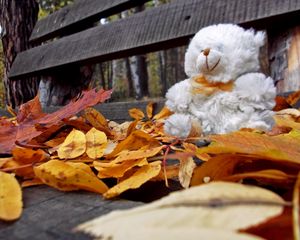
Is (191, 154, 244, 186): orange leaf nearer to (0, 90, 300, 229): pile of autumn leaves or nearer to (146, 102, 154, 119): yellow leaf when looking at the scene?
(0, 90, 300, 229): pile of autumn leaves

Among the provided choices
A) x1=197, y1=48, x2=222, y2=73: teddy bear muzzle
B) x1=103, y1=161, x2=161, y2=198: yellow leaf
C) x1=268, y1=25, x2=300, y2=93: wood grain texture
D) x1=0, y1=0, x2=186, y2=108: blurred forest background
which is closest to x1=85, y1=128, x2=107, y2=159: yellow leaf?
x1=103, y1=161, x2=161, y2=198: yellow leaf

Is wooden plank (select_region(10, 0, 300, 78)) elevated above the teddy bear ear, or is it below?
above

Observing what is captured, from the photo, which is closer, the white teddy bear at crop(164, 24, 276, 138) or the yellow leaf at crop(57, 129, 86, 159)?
the yellow leaf at crop(57, 129, 86, 159)

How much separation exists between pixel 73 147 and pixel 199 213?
0.38 metres

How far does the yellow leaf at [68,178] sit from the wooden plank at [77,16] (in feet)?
4.75

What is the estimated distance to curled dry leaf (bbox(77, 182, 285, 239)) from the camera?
221 mm

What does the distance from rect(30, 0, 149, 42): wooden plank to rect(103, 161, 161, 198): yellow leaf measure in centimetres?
142

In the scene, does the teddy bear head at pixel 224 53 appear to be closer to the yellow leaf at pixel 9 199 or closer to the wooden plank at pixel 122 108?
the wooden plank at pixel 122 108

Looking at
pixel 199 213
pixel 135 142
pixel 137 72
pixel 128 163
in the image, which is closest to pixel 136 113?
pixel 135 142

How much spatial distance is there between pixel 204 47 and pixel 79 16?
141 centimetres

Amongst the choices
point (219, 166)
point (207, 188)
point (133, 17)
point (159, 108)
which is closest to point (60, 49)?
point (133, 17)

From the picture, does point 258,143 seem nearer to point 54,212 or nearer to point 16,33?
point 54,212

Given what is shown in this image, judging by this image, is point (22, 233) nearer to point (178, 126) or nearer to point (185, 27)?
point (178, 126)

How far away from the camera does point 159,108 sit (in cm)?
134
